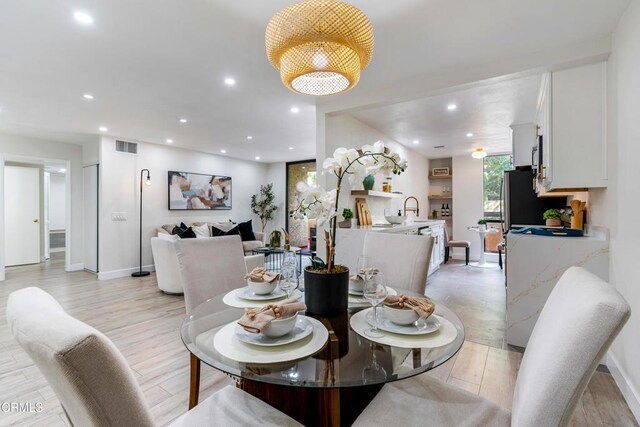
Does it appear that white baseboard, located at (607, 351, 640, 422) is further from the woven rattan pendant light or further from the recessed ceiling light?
the recessed ceiling light

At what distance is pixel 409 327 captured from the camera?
3.96ft

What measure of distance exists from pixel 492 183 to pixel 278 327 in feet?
24.6

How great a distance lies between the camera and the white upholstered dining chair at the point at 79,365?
56 cm

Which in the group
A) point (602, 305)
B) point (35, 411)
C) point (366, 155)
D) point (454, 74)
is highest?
point (454, 74)

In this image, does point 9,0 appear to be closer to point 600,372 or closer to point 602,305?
point 602,305

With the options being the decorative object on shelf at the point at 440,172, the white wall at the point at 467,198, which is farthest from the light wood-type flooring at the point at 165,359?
the decorative object on shelf at the point at 440,172

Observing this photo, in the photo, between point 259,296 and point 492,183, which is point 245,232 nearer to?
point 259,296

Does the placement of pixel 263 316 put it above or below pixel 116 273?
above

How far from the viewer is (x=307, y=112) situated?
4.16 m

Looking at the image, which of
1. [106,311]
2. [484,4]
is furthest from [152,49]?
[106,311]

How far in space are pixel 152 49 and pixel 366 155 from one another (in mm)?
2257

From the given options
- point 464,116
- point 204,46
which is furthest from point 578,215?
point 204,46

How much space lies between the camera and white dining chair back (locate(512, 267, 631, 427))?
0.71 m

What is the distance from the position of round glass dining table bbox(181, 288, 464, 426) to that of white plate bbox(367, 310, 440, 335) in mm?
72
